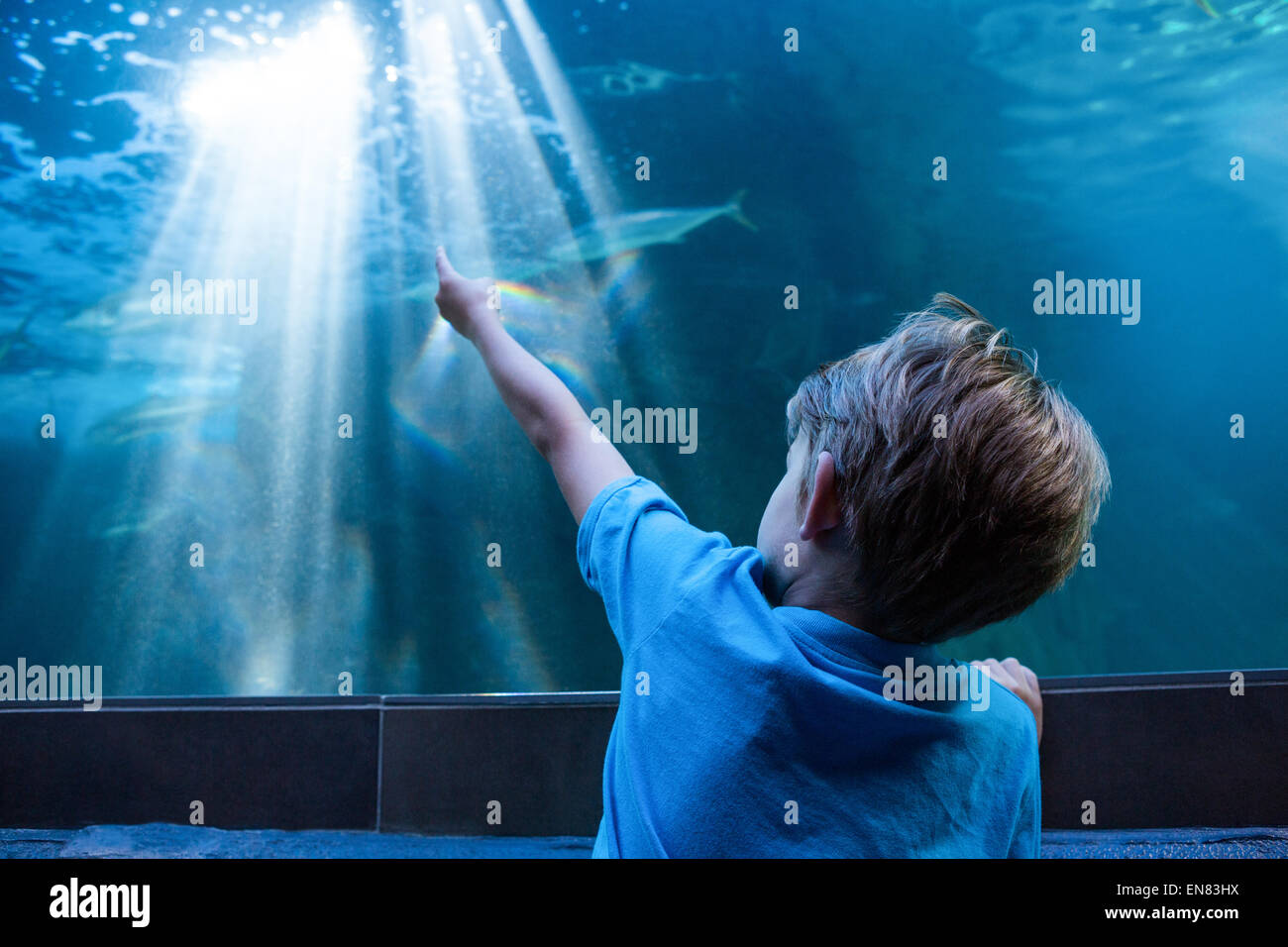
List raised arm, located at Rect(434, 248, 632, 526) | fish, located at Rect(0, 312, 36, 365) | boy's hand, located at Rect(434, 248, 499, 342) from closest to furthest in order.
Answer: raised arm, located at Rect(434, 248, 632, 526) → boy's hand, located at Rect(434, 248, 499, 342) → fish, located at Rect(0, 312, 36, 365)

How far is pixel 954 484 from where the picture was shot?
675 millimetres

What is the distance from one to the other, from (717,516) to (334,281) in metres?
12.1

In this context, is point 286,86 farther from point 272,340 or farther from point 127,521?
point 127,521

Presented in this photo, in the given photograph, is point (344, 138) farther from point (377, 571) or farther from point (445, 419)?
point (377, 571)

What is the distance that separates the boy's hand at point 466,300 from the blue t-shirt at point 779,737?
0.57m

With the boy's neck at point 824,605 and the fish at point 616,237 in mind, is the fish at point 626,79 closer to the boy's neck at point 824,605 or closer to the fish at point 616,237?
the fish at point 616,237

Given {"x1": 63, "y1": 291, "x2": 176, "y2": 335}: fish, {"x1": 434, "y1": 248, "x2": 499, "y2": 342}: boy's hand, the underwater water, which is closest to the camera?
{"x1": 434, "y1": 248, "x2": 499, "y2": 342}: boy's hand

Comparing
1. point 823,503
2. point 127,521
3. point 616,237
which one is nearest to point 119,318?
point 127,521

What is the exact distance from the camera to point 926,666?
2.36ft

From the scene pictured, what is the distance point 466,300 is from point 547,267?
650 inches

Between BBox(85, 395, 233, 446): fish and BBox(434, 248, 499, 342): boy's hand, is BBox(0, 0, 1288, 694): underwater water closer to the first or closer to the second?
BBox(85, 395, 233, 446): fish

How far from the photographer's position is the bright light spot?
14.0 meters

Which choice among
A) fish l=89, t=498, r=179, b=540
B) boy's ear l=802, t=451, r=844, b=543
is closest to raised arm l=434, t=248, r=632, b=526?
boy's ear l=802, t=451, r=844, b=543
